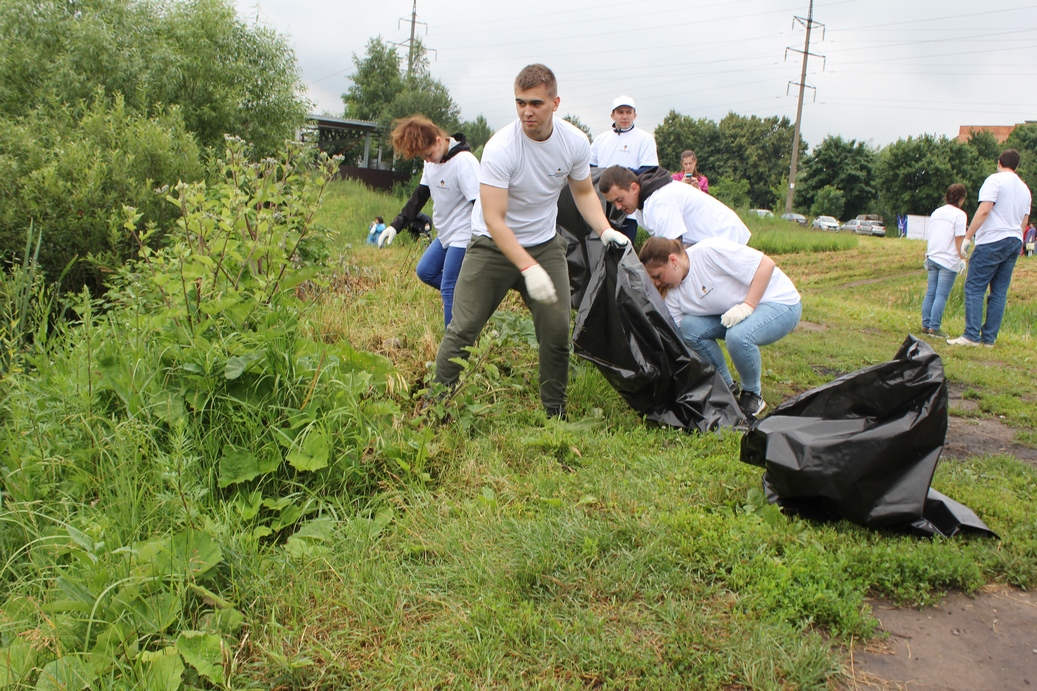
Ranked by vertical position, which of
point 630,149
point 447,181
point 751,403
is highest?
point 630,149

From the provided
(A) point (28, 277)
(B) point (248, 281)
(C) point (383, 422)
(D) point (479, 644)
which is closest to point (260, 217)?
(B) point (248, 281)

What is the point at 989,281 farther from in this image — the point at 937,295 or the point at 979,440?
the point at 979,440

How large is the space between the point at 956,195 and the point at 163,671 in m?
8.30

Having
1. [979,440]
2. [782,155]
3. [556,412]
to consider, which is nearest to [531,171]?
[556,412]

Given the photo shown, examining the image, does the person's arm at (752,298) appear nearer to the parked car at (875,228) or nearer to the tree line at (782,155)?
the tree line at (782,155)

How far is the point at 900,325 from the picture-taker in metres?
7.80

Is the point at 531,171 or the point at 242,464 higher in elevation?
the point at 531,171

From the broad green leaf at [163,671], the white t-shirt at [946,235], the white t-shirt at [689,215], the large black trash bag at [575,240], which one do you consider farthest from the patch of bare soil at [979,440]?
the white t-shirt at [946,235]

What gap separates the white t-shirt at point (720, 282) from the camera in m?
3.96

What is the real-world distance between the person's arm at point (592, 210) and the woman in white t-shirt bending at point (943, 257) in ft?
16.5

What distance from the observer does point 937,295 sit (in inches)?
295

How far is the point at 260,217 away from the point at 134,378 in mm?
892

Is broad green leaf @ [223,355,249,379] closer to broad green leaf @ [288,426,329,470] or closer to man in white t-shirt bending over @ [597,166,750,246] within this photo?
broad green leaf @ [288,426,329,470]

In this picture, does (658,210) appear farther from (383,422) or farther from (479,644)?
(479,644)
